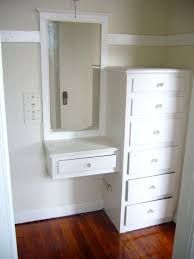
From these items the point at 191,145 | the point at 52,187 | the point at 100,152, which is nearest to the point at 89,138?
the point at 100,152

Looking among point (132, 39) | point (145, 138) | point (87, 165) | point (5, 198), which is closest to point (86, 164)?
point (87, 165)

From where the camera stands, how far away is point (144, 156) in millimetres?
2143

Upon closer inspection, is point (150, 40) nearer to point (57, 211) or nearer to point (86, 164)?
point (86, 164)

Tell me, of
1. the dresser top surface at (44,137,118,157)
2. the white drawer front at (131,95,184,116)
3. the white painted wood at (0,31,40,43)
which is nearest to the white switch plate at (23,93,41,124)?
the dresser top surface at (44,137,118,157)

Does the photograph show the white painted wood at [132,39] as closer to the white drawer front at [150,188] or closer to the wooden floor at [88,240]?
the white drawer front at [150,188]

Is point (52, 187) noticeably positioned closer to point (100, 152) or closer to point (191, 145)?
point (100, 152)

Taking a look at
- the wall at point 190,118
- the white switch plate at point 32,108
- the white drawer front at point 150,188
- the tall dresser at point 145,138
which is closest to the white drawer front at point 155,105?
the tall dresser at point 145,138

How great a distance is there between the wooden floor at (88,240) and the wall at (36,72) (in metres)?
0.19

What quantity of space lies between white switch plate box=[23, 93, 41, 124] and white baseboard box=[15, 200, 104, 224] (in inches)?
35.9

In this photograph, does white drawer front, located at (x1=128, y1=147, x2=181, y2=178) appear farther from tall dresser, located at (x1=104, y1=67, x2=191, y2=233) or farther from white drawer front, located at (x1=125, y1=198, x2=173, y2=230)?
white drawer front, located at (x1=125, y1=198, x2=173, y2=230)

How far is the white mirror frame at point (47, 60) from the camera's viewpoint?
6.68 ft

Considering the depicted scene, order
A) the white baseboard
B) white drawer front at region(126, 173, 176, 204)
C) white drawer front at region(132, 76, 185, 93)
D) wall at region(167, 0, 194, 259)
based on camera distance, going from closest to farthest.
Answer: wall at region(167, 0, 194, 259), white drawer front at region(132, 76, 185, 93), white drawer front at region(126, 173, 176, 204), the white baseboard

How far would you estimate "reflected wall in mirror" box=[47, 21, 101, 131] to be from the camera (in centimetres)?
213

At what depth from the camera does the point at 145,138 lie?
2.10 meters
